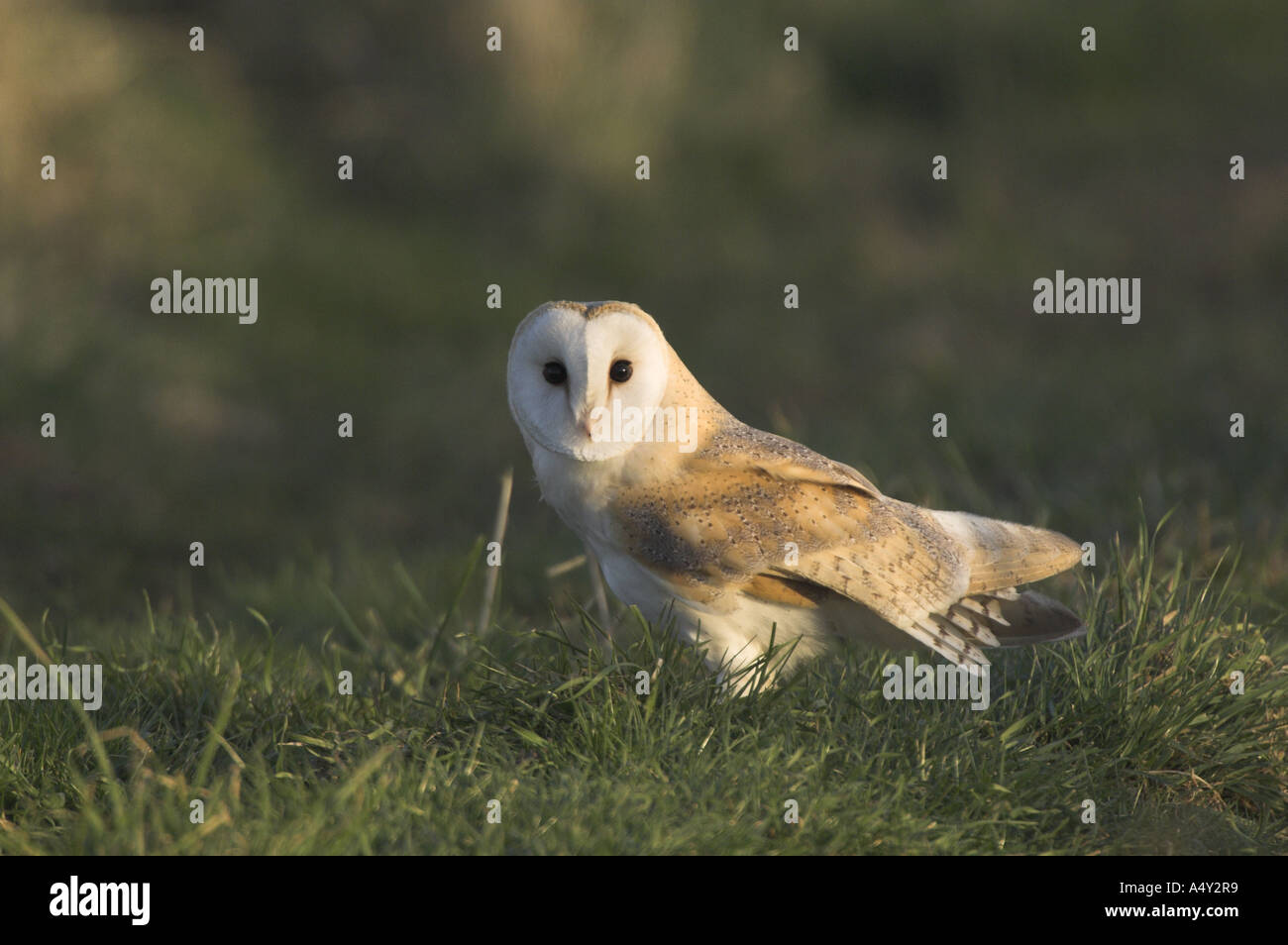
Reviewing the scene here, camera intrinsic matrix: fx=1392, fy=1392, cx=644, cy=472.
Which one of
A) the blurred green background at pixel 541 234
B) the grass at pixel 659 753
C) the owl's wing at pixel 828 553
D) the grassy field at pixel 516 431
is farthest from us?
the blurred green background at pixel 541 234

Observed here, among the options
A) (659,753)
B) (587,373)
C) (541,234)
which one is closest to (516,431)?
(541,234)

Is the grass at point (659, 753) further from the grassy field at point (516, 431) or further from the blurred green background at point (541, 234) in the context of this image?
the blurred green background at point (541, 234)

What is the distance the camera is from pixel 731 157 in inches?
385

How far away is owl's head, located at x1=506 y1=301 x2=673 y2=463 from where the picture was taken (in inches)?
130

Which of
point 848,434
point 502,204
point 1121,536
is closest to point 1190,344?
point 848,434

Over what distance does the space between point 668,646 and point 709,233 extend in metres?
6.42

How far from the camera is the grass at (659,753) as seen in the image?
2.85 metres

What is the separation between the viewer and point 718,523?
3.46m

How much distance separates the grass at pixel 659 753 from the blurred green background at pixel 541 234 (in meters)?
2.66

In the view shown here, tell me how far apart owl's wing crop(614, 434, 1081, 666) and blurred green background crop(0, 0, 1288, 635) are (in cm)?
249

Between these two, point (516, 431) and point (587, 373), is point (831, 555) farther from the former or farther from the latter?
point (516, 431)

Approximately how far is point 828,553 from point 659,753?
703 millimetres

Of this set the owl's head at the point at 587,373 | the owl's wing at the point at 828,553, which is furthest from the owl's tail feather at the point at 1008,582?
the owl's head at the point at 587,373

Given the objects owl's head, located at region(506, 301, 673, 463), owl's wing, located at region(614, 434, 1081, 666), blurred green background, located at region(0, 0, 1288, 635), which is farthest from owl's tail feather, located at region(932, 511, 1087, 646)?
blurred green background, located at region(0, 0, 1288, 635)
